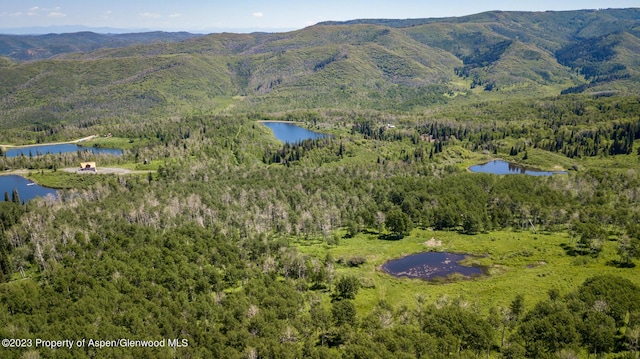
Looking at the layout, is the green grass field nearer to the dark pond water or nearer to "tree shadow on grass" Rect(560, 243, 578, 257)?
"tree shadow on grass" Rect(560, 243, 578, 257)

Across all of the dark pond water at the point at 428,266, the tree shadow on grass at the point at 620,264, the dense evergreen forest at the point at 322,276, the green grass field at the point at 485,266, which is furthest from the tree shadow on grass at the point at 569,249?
the dark pond water at the point at 428,266

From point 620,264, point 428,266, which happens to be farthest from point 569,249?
point 428,266

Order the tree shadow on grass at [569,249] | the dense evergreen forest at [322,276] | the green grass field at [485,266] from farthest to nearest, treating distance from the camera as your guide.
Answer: the tree shadow on grass at [569,249] → the green grass field at [485,266] → the dense evergreen forest at [322,276]

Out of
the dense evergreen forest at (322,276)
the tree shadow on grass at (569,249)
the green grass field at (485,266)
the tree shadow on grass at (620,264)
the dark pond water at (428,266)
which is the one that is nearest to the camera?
the dense evergreen forest at (322,276)

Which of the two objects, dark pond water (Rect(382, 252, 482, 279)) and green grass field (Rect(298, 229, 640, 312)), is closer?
green grass field (Rect(298, 229, 640, 312))

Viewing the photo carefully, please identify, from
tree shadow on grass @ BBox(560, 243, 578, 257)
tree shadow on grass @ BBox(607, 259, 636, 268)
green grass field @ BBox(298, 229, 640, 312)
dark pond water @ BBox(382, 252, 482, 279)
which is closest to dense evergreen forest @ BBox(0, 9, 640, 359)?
tree shadow on grass @ BBox(607, 259, 636, 268)

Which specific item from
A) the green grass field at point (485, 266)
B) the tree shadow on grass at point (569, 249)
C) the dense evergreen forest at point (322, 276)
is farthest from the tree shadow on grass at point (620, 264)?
the tree shadow on grass at point (569, 249)

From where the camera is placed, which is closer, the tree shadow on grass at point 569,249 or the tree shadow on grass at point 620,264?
the tree shadow on grass at point 620,264

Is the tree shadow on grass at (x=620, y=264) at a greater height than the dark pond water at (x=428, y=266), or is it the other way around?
the tree shadow on grass at (x=620, y=264)

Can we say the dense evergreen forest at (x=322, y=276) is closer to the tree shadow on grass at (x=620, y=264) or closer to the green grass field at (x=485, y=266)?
the tree shadow on grass at (x=620, y=264)

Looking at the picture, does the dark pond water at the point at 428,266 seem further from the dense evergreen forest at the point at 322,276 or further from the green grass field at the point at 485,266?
the dense evergreen forest at the point at 322,276

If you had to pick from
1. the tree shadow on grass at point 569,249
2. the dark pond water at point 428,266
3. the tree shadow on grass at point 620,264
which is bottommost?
the dark pond water at point 428,266
